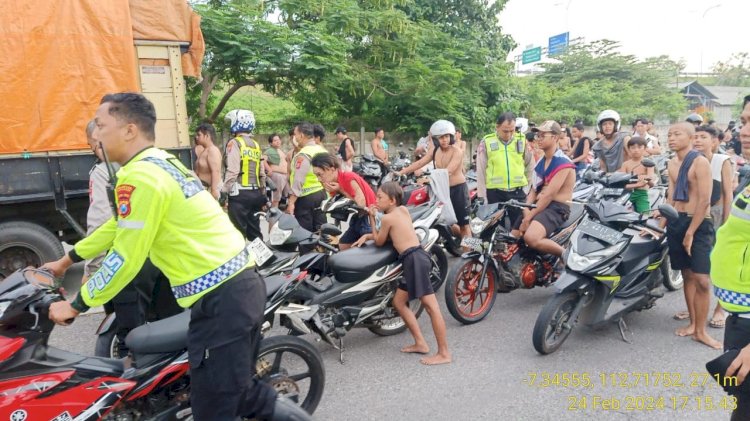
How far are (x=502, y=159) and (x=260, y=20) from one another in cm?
614

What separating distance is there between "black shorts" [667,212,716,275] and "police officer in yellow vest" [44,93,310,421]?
3.43 m

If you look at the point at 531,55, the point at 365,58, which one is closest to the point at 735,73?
the point at 531,55

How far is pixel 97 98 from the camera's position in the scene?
4855 mm

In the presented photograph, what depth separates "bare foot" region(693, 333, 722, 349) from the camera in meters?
3.79

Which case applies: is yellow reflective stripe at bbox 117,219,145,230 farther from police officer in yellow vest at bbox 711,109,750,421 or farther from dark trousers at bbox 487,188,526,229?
dark trousers at bbox 487,188,526,229

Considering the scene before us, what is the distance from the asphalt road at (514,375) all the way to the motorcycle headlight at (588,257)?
0.67 m

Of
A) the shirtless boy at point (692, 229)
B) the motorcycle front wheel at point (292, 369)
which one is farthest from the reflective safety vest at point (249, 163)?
the shirtless boy at point (692, 229)

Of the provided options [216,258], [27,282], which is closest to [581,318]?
[216,258]

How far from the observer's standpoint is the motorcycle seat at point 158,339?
2279 mm

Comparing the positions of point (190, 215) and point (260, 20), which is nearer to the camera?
point (190, 215)

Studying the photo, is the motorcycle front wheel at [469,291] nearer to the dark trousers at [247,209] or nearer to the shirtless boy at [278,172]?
the dark trousers at [247,209]

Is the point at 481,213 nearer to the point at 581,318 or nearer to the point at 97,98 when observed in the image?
the point at 581,318

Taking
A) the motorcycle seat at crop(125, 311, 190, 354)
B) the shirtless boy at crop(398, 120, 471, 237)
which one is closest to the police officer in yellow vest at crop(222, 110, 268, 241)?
the shirtless boy at crop(398, 120, 471, 237)

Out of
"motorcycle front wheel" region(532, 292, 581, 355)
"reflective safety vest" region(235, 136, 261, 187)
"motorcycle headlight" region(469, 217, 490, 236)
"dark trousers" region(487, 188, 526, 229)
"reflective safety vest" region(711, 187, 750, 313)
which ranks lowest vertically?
"motorcycle front wheel" region(532, 292, 581, 355)
